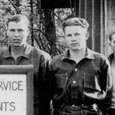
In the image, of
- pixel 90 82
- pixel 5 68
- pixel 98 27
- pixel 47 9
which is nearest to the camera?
pixel 5 68

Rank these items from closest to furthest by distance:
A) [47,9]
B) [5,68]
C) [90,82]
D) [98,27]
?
[5,68] → [90,82] → [98,27] → [47,9]

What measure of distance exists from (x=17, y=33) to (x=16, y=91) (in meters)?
0.65

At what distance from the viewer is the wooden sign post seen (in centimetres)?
135

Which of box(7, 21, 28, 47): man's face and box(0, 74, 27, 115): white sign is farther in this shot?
box(7, 21, 28, 47): man's face

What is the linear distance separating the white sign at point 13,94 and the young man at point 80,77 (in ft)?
1.90

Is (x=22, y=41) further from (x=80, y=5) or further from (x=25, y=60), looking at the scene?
(x=80, y=5)

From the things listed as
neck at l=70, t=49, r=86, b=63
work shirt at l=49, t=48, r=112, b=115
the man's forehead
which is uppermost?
the man's forehead

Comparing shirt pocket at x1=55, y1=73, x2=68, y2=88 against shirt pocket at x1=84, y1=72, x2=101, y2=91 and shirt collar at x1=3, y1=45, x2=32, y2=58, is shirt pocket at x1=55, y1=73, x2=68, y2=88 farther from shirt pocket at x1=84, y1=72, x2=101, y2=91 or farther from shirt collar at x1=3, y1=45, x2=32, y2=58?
shirt collar at x1=3, y1=45, x2=32, y2=58

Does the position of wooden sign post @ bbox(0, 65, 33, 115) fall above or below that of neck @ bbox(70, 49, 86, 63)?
below

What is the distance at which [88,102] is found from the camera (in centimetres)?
192

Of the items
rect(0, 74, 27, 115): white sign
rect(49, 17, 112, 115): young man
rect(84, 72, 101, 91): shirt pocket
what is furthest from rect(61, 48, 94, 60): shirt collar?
rect(0, 74, 27, 115): white sign

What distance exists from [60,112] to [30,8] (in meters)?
1.09

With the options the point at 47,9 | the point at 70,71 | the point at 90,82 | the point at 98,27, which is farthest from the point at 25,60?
the point at 47,9

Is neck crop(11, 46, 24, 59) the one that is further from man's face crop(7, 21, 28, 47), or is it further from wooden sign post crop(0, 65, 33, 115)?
wooden sign post crop(0, 65, 33, 115)
